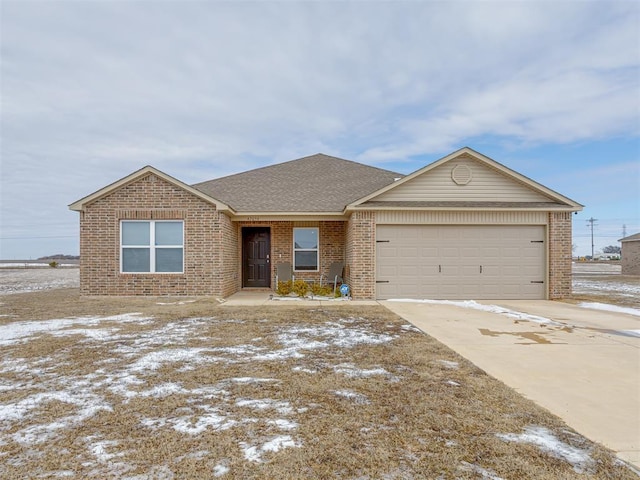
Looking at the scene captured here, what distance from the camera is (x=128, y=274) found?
11789 millimetres

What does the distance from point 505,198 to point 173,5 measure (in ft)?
39.0

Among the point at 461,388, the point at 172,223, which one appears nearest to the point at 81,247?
the point at 172,223

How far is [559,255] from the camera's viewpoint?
1179cm

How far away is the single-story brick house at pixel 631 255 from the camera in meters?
26.6

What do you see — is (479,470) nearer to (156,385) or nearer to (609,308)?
(156,385)

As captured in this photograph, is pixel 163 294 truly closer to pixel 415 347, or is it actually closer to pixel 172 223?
pixel 172 223

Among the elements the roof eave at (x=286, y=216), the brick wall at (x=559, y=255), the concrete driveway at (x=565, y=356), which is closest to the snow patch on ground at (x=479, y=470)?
the concrete driveway at (x=565, y=356)

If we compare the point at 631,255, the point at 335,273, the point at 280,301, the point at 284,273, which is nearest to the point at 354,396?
the point at 280,301

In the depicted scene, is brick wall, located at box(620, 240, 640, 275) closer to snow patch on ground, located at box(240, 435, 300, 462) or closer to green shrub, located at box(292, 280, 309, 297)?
green shrub, located at box(292, 280, 309, 297)

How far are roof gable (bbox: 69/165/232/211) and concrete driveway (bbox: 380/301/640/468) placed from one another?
20.3 feet

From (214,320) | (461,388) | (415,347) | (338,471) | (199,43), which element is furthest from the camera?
(199,43)

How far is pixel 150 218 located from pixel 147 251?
1025mm

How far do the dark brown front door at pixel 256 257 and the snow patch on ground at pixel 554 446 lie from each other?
11985 mm

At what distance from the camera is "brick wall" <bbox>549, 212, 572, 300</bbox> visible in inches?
462
